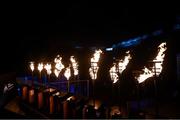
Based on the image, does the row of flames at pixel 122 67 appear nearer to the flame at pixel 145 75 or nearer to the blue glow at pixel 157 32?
the flame at pixel 145 75

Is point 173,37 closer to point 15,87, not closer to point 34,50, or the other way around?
point 15,87

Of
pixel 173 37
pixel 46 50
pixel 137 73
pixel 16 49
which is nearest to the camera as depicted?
pixel 137 73

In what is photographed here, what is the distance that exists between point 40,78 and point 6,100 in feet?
20.5

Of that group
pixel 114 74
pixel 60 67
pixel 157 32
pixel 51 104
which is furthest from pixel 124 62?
pixel 60 67

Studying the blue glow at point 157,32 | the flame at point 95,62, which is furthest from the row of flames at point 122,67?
the blue glow at point 157,32

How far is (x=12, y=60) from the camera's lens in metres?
28.6

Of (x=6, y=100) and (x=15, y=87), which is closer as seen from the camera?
(x=6, y=100)

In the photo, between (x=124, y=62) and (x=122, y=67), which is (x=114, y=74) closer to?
(x=122, y=67)

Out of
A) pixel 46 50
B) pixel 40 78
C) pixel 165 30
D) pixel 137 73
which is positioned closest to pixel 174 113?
pixel 137 73

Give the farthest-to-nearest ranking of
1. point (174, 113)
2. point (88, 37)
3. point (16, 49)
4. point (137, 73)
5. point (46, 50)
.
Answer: point (16, 49)
point (46, 50)
point (88, 37)
point (174, 113)
point (137, 73)

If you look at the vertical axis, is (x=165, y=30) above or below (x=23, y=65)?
above

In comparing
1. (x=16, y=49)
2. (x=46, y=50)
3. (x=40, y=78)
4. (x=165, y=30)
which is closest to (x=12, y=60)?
(x=16, y=49)

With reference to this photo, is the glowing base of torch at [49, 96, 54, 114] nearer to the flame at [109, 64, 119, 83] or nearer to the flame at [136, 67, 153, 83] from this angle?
the flame at [109, 64, 119, 83]

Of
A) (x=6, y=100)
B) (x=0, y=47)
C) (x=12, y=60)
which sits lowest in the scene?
(x=6, y=100)
